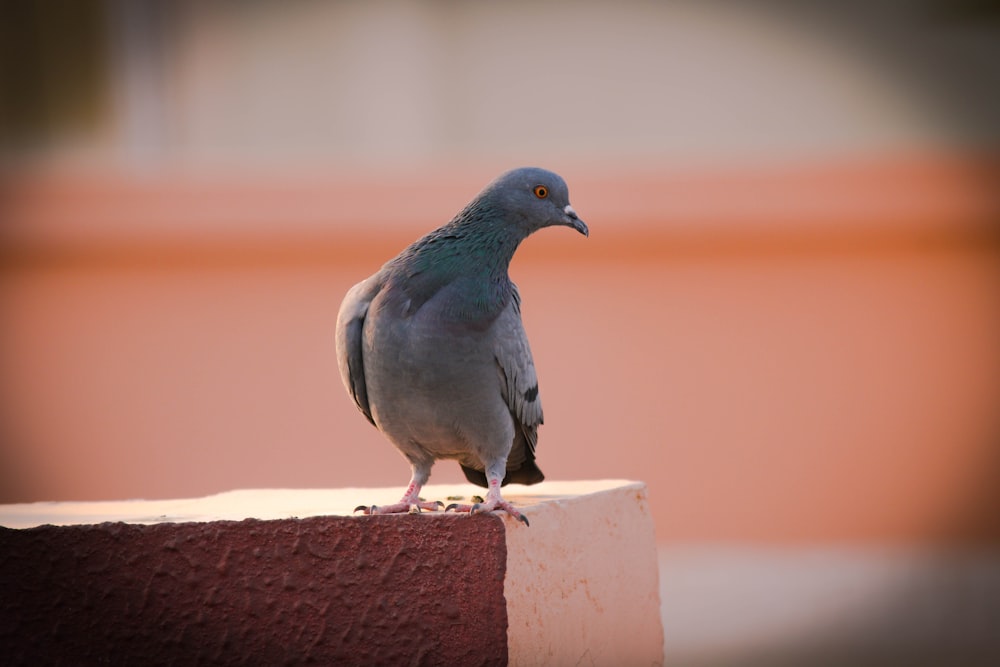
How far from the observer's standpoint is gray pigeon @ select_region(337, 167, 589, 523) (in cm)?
392

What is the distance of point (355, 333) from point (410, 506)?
570mm

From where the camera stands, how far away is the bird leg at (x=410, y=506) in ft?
12.6

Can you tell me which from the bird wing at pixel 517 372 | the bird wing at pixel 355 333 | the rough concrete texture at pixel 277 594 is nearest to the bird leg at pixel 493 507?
the rough concrete texture at pixel 277 594

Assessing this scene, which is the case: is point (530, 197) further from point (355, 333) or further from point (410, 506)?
point (410, 506)

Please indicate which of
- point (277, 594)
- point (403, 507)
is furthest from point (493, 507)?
point (277, 594)

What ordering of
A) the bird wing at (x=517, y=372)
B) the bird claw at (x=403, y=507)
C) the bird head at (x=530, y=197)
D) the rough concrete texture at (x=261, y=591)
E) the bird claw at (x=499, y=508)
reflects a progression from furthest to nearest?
the bird head at (x=530, y=197)
the bird wing at (x=517, y=372)
the bird claw at (x=403, y=507)
the bird claw at (x=499, y=508)
the rough concrete texture at (x=261, y=591)

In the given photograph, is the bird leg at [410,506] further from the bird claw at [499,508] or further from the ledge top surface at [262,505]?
the bird claw at [499,508]

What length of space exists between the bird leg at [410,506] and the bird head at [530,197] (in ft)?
2.93

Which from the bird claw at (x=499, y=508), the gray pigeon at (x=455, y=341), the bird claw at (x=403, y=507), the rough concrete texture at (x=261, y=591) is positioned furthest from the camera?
the gray pigeon at (x=455, y=341)

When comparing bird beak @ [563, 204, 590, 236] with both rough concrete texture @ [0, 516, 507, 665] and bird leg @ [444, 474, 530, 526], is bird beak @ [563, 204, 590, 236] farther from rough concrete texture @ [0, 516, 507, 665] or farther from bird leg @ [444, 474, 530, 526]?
rough concrete texture @ [0, 516, 507, 665]

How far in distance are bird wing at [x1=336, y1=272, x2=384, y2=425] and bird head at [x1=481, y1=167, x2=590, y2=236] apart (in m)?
0.46

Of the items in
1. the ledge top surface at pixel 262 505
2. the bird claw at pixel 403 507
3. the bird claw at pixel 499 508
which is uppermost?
the bird claw at pixel 499 508

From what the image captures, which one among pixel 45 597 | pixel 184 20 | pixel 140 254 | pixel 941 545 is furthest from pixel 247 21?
pixel 45 597

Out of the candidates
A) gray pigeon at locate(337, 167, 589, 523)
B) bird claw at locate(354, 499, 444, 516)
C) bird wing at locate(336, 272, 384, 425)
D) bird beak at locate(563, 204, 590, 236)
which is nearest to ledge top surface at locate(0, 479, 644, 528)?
bird claw at locate(354, 499, 444, 516)
